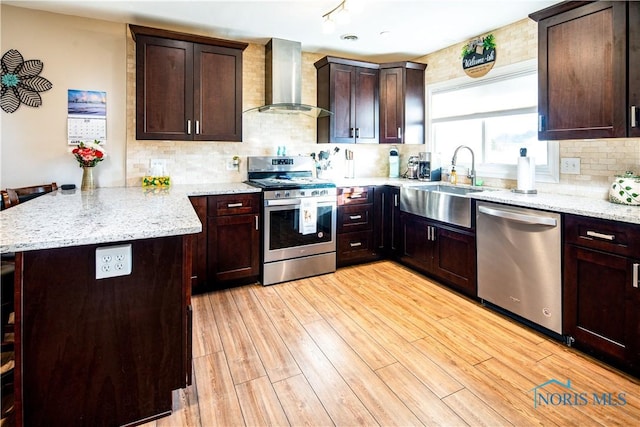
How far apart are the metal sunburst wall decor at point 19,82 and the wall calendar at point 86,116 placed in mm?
228

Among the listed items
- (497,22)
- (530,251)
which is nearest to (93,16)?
(497,22)

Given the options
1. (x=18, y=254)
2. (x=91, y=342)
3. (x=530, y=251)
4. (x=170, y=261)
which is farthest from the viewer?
(x=530, y=251)

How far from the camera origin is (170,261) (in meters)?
1.61

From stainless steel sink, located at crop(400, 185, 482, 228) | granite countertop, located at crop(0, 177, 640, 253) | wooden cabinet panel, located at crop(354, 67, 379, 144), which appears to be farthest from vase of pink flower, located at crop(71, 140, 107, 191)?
stainless steel sink, located at crop(400, 185, 482, 228)

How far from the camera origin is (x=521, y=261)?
255cm

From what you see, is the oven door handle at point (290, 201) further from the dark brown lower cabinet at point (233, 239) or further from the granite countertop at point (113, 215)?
the granite countertop at point (113, 215)

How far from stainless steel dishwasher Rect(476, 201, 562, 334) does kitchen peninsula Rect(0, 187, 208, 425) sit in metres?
2.17

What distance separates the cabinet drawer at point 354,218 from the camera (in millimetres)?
3844

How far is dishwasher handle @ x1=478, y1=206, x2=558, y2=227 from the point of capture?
2.33m

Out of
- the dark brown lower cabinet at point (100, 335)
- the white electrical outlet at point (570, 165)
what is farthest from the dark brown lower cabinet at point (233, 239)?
the white electrical outlet at point (570, 165)

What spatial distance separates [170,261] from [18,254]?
54 centimetres

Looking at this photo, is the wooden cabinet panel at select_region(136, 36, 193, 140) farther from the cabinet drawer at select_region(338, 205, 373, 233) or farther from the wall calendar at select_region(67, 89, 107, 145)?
the cabinet drawer at select_region(338, 205, 373, 233)

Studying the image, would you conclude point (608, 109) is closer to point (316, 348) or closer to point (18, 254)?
point (316, 348)

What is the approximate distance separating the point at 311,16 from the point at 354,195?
1.76 m
